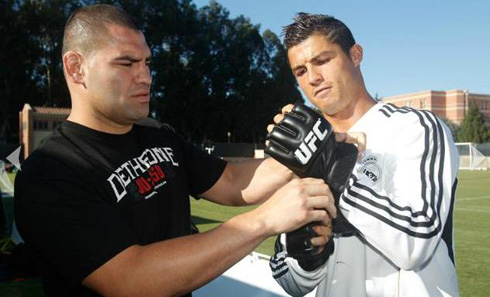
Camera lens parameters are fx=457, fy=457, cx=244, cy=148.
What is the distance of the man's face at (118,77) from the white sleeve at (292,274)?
100cm

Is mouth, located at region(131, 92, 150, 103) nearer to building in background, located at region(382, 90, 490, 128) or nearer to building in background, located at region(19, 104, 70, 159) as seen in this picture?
building in background, located at region(19, 104, 70, 159)

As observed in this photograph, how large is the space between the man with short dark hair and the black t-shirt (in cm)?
66

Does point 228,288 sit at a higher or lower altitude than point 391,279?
lower

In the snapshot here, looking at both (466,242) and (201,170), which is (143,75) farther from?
(466,242)

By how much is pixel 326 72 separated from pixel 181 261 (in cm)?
125

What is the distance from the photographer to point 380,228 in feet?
5.84

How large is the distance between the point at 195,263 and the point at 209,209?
1182 cm

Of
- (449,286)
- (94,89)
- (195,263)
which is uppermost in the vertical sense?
(94,89)

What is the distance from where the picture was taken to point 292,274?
2242 millimetres

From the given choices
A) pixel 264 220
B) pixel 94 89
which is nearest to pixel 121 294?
pixel 264 220

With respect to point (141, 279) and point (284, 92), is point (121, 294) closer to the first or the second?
point (141, 279)

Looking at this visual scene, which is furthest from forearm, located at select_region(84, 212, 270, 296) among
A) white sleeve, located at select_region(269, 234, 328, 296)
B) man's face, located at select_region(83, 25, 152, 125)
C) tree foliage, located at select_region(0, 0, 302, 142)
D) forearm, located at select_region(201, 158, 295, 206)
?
tree foliage, located at select_region(0, 0, 302, 142)

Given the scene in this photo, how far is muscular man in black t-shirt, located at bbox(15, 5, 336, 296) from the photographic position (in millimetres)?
1685

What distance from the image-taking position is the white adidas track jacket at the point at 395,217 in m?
1.78
